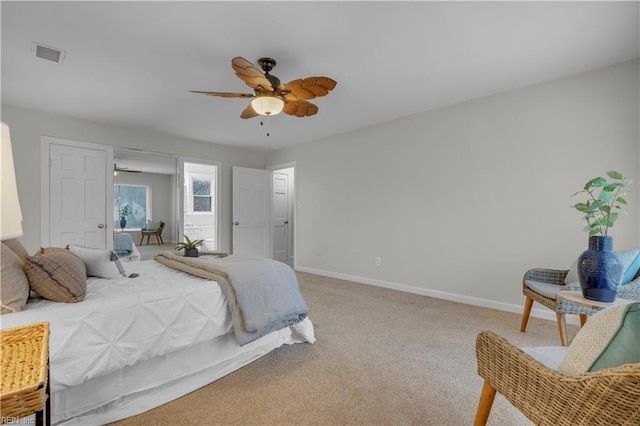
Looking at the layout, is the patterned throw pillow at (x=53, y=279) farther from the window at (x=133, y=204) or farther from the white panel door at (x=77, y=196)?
the window at (x=133, y=204)

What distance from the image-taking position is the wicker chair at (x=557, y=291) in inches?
80.2

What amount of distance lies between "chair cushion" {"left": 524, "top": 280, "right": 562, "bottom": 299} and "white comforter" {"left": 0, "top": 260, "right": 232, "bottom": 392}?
250 centimetres

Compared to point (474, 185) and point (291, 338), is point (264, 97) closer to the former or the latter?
point (291, 338)

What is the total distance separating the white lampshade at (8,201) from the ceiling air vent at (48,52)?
7.76 ft

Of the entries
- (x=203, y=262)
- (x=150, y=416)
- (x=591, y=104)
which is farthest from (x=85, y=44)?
(x=591, y=104)

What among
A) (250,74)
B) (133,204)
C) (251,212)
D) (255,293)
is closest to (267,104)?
(250,74)

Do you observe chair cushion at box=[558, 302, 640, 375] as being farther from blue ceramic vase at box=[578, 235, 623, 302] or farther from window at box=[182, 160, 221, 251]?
window at box=[182, 160, 221, 251]

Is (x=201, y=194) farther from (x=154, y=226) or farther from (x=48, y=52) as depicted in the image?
(x=48, y=52)

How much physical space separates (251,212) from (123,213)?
2.19 m

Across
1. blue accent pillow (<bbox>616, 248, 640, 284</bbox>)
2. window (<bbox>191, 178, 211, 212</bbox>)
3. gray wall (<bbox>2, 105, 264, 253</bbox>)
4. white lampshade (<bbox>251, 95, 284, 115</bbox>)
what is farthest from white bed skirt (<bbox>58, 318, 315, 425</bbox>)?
window (<bbox>191, 178, 211, 212</bbox>)

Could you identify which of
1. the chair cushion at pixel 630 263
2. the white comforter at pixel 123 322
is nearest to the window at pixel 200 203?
the white comforter at pixel 123 322

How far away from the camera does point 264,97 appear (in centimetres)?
251

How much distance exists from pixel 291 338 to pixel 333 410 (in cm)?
88

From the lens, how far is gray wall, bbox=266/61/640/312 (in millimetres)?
2850
